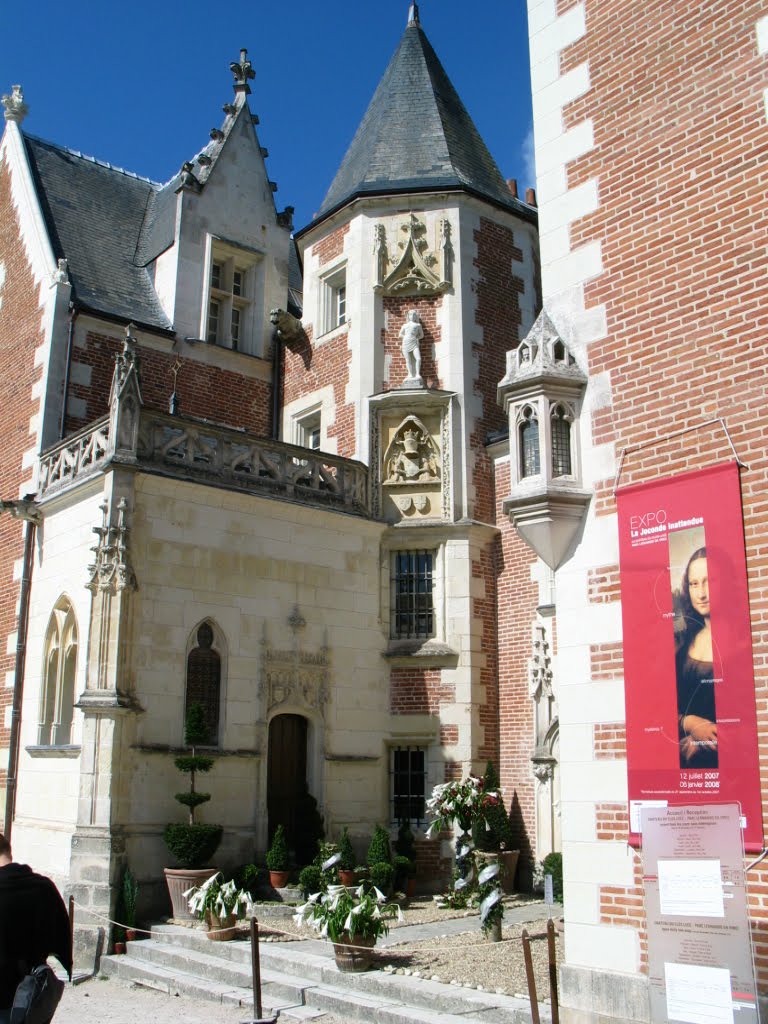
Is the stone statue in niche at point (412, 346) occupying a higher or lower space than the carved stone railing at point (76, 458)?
higher

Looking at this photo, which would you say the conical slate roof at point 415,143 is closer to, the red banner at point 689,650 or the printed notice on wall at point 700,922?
the red banner at point 689,650

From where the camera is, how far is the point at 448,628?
15.9m

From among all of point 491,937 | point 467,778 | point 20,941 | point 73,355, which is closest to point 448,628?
point 467,778

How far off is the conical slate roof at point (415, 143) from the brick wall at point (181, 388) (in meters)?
3.51

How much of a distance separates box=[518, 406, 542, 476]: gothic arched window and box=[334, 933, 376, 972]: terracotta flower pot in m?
4.64

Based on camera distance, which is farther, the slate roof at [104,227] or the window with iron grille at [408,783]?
the slate roof at [104,227]

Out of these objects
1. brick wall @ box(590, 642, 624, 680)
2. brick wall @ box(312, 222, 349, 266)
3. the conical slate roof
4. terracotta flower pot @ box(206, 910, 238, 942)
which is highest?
the conical slate roof

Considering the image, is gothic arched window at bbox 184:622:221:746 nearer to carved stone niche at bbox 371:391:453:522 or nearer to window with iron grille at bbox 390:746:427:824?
window with iron grille at bbox 390:746:427:824

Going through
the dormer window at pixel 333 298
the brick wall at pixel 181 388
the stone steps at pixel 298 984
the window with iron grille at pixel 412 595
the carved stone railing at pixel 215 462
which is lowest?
the stone steps at pixel 298 984

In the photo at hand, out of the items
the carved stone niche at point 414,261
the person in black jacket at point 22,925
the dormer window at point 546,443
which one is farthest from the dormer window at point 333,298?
the person in black jacket at point 22,925

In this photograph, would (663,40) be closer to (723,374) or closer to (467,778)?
(723,374)

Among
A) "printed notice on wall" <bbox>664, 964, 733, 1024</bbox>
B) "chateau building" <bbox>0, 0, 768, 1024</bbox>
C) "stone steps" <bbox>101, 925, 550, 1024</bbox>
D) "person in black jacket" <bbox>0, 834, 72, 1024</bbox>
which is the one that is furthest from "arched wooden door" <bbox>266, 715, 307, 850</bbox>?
"person in black jacket" <bbox>0, 834, 72, 1024</bbox>

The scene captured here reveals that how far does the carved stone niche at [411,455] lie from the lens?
16.5 meters

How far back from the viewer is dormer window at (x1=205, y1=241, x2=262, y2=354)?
63.4 feet
